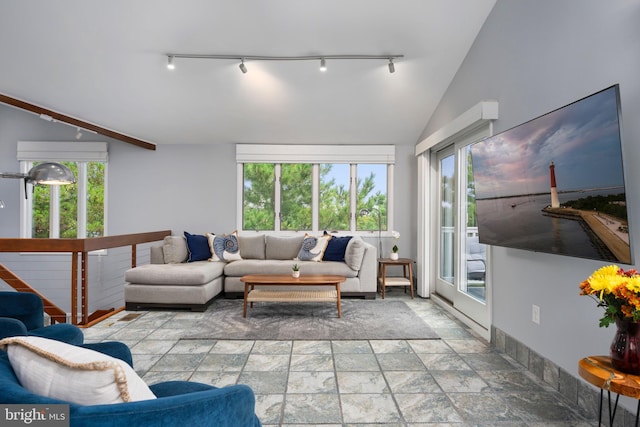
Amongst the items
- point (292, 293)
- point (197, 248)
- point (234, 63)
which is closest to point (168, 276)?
point (197, 248)

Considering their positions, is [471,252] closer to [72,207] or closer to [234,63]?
[234,63]

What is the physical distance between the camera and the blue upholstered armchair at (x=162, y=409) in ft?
2.59

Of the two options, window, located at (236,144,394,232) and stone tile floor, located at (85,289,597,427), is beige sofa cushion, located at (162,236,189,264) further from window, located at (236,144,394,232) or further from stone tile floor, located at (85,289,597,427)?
stone tile floor, located at (85,289,597,427)

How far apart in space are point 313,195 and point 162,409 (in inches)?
194

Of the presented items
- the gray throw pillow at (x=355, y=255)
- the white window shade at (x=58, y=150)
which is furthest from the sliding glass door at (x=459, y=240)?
the white window shade at (x=58, y=150)

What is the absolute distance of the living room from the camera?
6.26 feet

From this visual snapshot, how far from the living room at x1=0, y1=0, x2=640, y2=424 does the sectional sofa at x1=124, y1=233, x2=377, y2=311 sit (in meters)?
0.72

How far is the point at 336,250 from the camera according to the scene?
197 inches

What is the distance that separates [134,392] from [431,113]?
4730mm

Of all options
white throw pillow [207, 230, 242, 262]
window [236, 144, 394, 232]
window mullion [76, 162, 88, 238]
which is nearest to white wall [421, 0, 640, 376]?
window [236, 144, 394, 232]

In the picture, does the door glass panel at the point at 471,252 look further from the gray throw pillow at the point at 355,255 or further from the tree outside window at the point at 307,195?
the tree outside window at the point at 307,195

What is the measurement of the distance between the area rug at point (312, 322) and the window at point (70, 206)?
291cm

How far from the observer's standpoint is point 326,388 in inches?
90.1

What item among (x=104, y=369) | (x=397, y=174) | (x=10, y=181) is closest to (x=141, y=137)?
(x=10, y=181)
